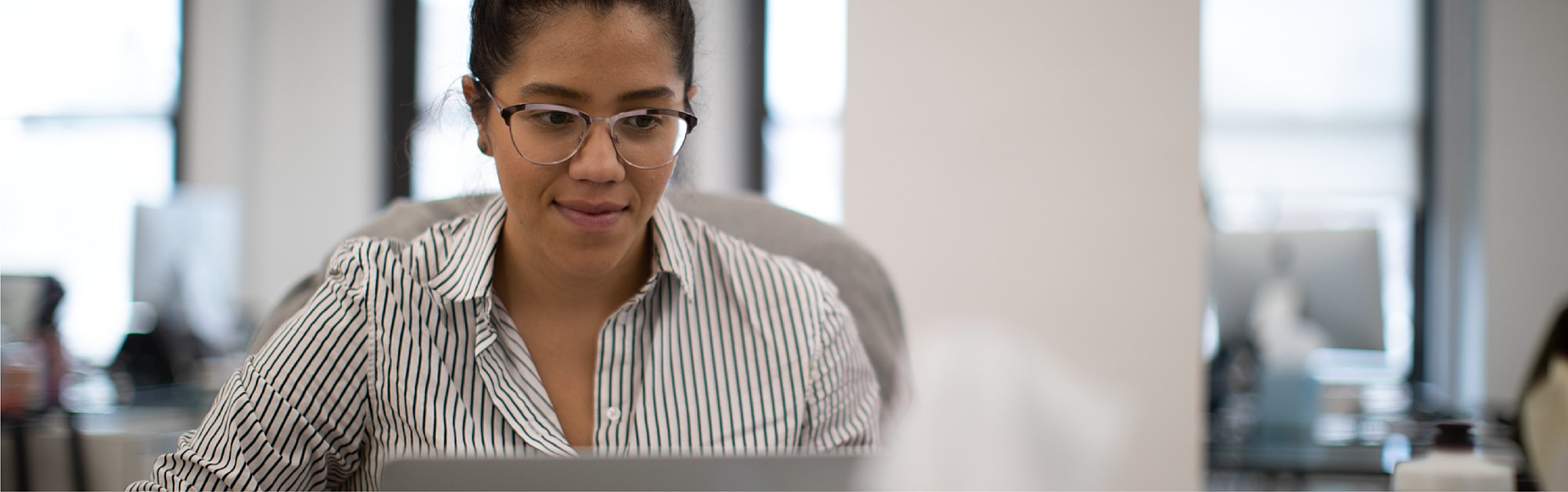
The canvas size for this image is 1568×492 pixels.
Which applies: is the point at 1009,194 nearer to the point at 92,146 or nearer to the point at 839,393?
the point at 839,393

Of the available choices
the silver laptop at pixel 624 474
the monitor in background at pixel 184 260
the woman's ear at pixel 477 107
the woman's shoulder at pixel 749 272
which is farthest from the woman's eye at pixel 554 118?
the monitor in background at pixel 184 260

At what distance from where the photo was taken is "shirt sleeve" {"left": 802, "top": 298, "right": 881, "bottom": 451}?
1.13 metres

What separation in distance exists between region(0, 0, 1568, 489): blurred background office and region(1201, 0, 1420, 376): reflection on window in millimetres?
13

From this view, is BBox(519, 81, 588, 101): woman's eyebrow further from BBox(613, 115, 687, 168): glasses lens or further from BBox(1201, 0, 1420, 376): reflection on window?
BBox(1201, 0, 1420, 376): reflection on window

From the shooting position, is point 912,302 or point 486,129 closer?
point 486,129

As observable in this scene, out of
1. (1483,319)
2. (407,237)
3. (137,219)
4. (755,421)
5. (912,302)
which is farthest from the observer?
(1483,319)

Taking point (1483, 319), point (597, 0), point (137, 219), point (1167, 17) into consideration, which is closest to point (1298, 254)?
point (1167, 17)

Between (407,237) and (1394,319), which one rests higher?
(407,237)

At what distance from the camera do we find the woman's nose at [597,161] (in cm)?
95

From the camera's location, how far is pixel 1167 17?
1.55 metres

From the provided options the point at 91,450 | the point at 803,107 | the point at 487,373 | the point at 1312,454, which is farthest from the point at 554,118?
the point at 803,107

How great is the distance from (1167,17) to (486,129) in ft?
3.28

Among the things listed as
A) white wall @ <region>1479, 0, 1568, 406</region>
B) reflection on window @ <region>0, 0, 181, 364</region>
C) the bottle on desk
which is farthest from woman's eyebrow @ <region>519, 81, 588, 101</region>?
white wall @ <region>1479, 0, 1568, 406</region>

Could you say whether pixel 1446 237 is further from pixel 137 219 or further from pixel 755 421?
pixel 137 219
